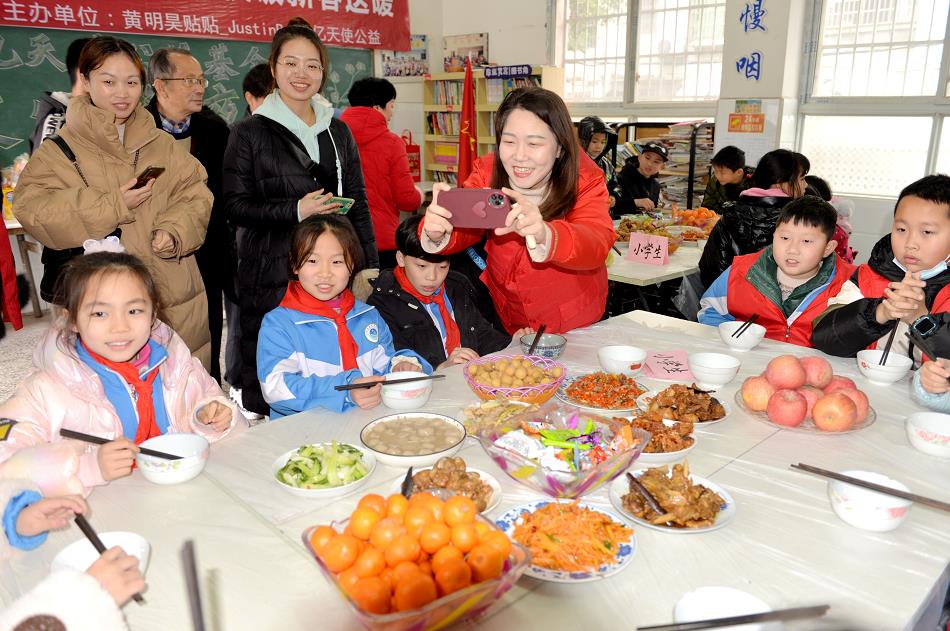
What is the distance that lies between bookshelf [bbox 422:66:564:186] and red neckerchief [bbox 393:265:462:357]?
4.75m

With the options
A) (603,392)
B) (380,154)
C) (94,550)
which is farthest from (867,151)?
(94,550)

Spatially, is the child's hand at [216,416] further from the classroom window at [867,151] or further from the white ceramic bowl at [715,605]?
the classroom window at [867,151]

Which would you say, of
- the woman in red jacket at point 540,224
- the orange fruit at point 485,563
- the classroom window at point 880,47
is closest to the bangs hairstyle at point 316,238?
the woman in red jacket at point 540,224

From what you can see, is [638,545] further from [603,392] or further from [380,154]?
[380,154]

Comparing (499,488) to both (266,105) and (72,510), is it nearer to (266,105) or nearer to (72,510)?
(72,510)

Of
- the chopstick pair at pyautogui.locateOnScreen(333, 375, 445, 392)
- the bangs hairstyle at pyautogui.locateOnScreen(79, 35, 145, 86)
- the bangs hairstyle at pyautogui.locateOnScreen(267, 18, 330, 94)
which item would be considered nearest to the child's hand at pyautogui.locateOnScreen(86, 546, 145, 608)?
the chopstick pair at pyautogui.locateOnScreen(333, 375, 445, 392)

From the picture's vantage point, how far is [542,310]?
2.29 m

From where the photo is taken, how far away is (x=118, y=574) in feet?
3.11

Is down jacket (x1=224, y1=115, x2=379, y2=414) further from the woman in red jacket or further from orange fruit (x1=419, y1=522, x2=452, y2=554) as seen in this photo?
orange fruit (x1=419, y1=522, x2=452, y2=554)

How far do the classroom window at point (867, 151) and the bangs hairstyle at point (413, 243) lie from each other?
186 inches

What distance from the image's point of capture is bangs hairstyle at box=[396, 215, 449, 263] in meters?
2.31

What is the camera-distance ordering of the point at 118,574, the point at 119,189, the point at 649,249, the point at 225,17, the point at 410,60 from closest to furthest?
the point at 118,574
the point at 119,189
the point at 649,249
the point at 225,17
the point at 410,60

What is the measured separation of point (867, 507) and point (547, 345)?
1.06 metres

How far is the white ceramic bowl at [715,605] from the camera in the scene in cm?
92
